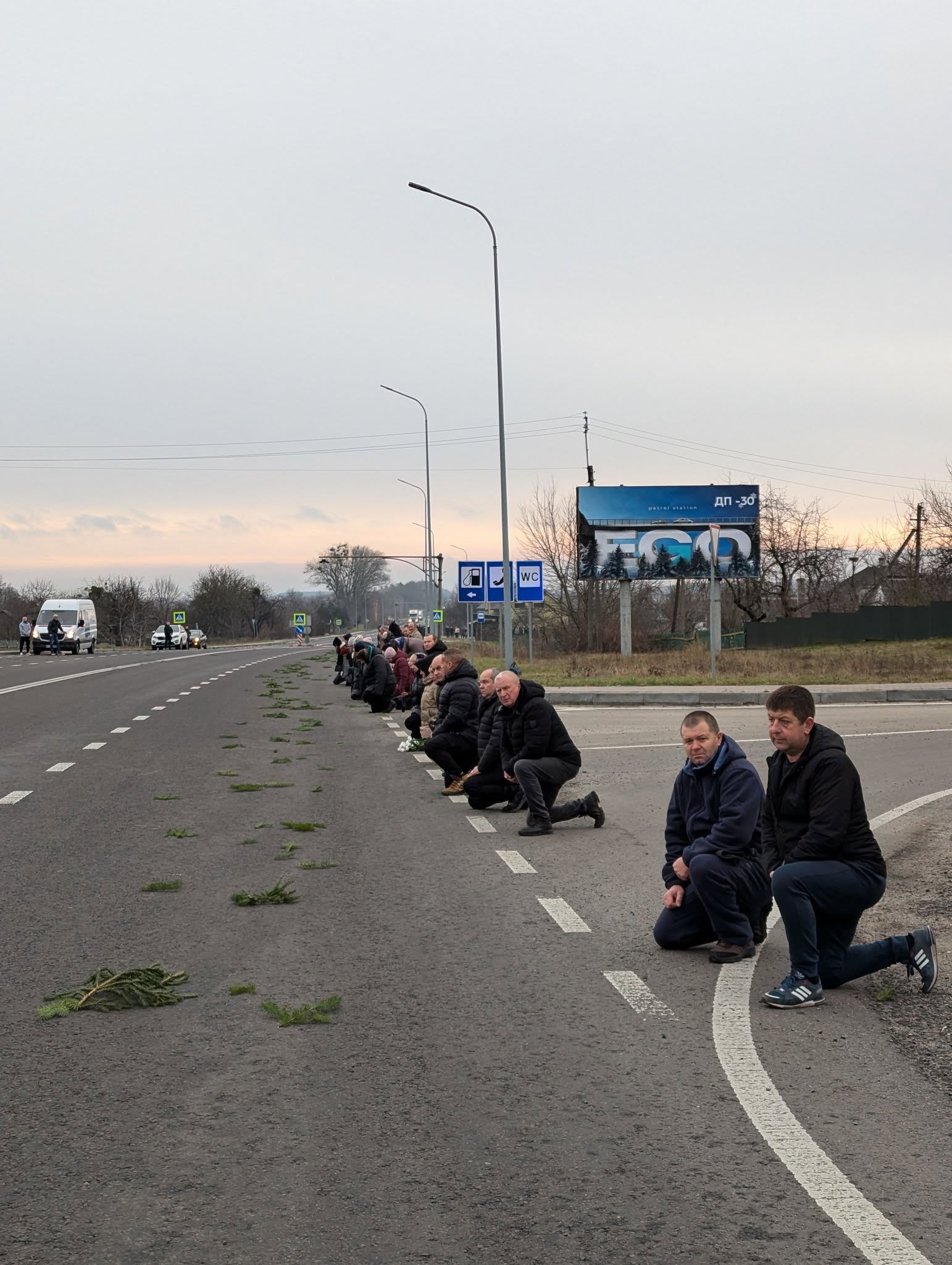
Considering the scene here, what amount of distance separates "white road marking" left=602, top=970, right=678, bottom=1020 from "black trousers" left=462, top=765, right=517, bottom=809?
621 cm

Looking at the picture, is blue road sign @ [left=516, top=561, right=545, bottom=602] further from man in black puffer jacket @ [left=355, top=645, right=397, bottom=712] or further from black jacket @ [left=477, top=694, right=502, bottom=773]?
black jacket @ [left=477, top=694, right=502, bottom=773]

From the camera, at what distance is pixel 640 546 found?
60500 millimetres

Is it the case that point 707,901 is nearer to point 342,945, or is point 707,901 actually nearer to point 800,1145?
point 342,945

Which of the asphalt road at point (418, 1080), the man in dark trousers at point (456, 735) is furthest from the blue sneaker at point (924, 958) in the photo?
the man in dark trousers at point (456, 735)

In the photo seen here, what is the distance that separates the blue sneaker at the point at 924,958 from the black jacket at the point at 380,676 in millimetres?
21610

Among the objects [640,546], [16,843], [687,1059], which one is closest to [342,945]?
A: [687,1059]

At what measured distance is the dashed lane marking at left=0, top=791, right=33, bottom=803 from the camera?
1387 cm

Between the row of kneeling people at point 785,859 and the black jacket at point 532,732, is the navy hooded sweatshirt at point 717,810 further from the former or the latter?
the black jacket at point 532,732

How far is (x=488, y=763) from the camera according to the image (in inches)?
525

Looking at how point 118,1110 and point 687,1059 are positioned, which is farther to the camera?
point 687,1059

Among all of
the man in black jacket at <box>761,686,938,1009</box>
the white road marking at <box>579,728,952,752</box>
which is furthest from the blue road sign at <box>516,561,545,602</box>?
the man in black jacket at <box>761,686,938,1009</box>

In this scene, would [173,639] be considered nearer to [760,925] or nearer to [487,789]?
[487,789]

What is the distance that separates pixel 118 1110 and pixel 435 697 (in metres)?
14.0

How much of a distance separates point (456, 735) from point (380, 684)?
13060 mm
